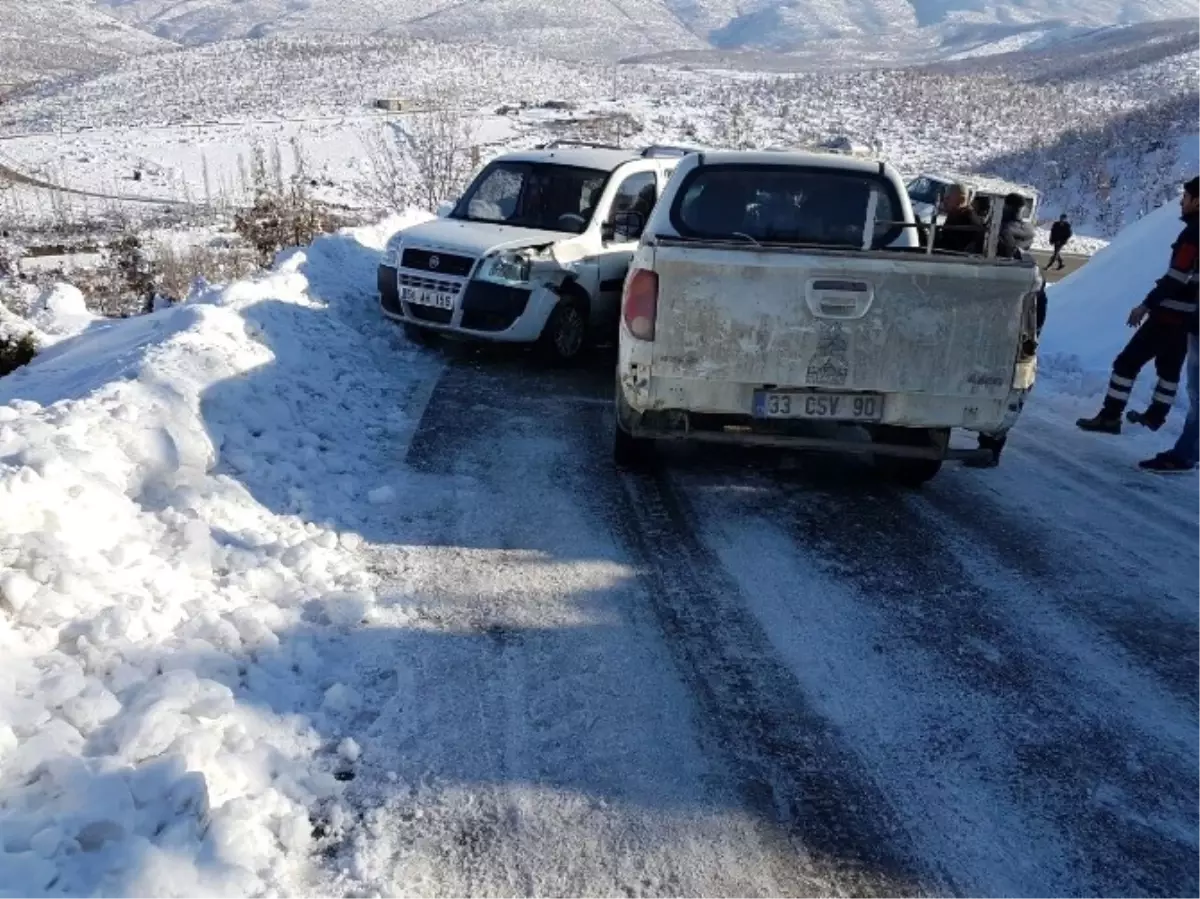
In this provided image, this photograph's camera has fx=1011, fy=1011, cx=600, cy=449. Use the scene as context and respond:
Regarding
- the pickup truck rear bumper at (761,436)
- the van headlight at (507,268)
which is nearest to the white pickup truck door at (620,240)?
the van headlight at (507,268)

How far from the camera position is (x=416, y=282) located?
355 inches

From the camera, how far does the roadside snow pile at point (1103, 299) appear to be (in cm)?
1062

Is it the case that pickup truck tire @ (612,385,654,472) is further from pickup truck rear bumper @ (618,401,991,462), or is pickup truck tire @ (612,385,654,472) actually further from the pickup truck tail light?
the pickup truck tail light

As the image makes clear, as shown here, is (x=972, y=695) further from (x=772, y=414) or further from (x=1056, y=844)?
(x=772, y=414)

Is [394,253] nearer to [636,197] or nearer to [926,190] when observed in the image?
[636,197]

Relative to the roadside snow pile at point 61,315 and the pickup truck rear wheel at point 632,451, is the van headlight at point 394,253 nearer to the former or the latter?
the pickup truck rear wheel at point 632,451

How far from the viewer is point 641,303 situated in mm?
5316

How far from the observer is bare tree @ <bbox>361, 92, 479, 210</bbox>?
120ft

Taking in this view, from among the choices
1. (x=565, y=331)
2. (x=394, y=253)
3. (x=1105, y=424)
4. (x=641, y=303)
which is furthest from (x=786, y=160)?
(x=394, y=253)

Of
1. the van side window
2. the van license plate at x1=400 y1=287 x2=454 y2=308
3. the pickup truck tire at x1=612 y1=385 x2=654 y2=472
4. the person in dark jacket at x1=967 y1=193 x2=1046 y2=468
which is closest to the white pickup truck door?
the van side window

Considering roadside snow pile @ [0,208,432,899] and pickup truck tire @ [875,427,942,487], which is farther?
pickup truck tire @ [875,427,942,487]

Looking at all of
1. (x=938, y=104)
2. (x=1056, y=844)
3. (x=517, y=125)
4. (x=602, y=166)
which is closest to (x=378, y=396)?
(x=602, y=166)

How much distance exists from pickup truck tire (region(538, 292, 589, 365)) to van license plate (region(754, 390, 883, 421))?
3949 millimetres

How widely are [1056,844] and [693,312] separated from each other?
10.1 feet
